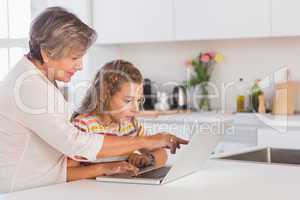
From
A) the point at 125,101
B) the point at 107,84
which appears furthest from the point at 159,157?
the point at 107,84

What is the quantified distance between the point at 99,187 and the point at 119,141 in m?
0.19

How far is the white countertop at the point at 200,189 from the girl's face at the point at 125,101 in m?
0.51

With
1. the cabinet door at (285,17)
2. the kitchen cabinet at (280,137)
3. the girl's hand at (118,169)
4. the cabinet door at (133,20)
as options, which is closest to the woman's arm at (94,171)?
the girl's hand at (118,169)

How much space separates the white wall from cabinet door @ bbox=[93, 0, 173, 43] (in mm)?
430

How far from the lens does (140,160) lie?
85.6 inches

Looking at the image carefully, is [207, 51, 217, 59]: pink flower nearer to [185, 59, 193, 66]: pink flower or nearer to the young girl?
[185, 59, 193, 66]: pink flower

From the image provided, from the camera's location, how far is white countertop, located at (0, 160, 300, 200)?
5.49 ft

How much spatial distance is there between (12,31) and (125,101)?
95.9 inches

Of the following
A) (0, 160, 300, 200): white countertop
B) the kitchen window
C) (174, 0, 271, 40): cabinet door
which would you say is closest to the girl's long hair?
(0, 160, 300, 200): white countertop

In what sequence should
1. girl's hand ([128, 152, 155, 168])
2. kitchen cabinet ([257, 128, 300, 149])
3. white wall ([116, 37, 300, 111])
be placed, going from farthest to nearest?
white wall ([116, 37, 300, 111]), kitchen cabinet ([257, 128, 300, 149]), girl's hand ([128, 152, 155, 168])

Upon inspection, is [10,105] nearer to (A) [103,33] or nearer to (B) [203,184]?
(B) [203,184]

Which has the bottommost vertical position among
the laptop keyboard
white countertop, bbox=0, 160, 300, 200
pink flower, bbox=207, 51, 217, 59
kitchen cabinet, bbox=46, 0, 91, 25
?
white countertop, bbox=0, 160, 300, 200

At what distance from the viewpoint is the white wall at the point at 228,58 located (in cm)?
442

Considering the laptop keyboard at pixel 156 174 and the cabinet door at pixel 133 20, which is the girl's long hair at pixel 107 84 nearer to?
the laptop keyboard at pixel 156 174
